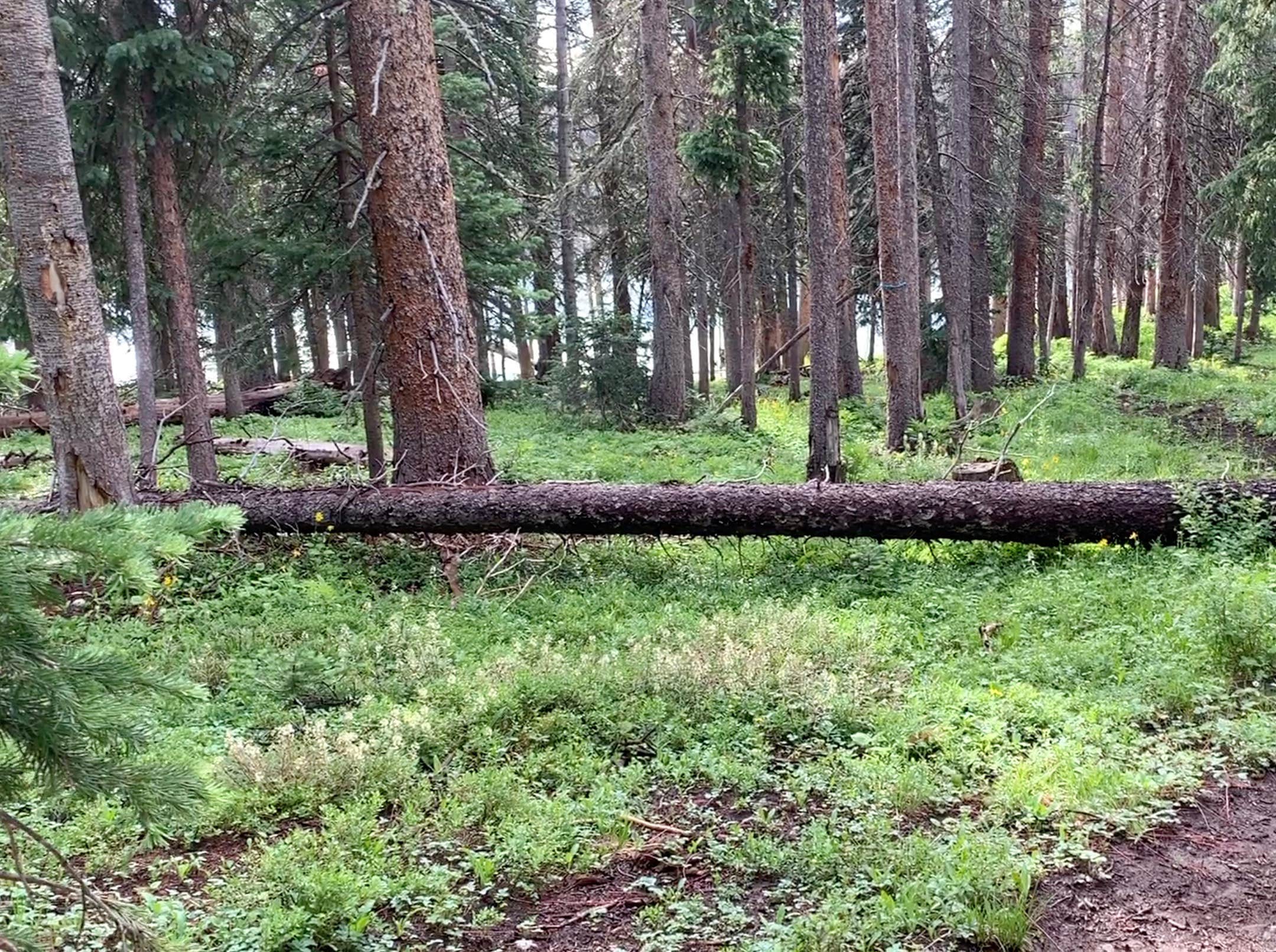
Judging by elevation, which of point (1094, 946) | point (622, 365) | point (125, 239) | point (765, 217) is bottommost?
point (1094, 946)

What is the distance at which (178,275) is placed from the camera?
36.0 ft

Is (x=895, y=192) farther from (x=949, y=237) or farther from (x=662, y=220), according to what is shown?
(x=662, y=220)

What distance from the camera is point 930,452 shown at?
13.8 m

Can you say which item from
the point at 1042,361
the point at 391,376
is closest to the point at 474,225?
the point at 391,376

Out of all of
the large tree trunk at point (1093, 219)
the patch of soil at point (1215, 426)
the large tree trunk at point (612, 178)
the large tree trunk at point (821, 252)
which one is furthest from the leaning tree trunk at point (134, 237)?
the large tree trunk at point (1093, 219)

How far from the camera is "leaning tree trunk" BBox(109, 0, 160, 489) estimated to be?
1028 centimetres

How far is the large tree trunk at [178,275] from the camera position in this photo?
10.6 metres

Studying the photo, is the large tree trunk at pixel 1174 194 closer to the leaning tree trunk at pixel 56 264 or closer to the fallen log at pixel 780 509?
the fallen log at pixel 780 509

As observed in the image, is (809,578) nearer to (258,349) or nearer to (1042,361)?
(258,349)

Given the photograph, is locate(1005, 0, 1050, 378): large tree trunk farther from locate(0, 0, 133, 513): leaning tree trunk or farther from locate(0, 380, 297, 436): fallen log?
locate(0, 0, 133, 513): leaning tree trunk

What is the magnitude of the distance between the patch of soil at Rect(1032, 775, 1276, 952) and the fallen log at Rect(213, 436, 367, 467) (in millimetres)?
9834

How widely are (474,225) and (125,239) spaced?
13.7ft

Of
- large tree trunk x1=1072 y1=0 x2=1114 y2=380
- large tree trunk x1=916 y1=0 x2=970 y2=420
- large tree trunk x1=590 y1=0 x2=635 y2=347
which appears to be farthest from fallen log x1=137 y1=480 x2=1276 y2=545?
large tree trunk x1=1072 y1=0 x2=1114 y2=380

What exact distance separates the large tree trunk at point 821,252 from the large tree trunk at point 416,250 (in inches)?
156
